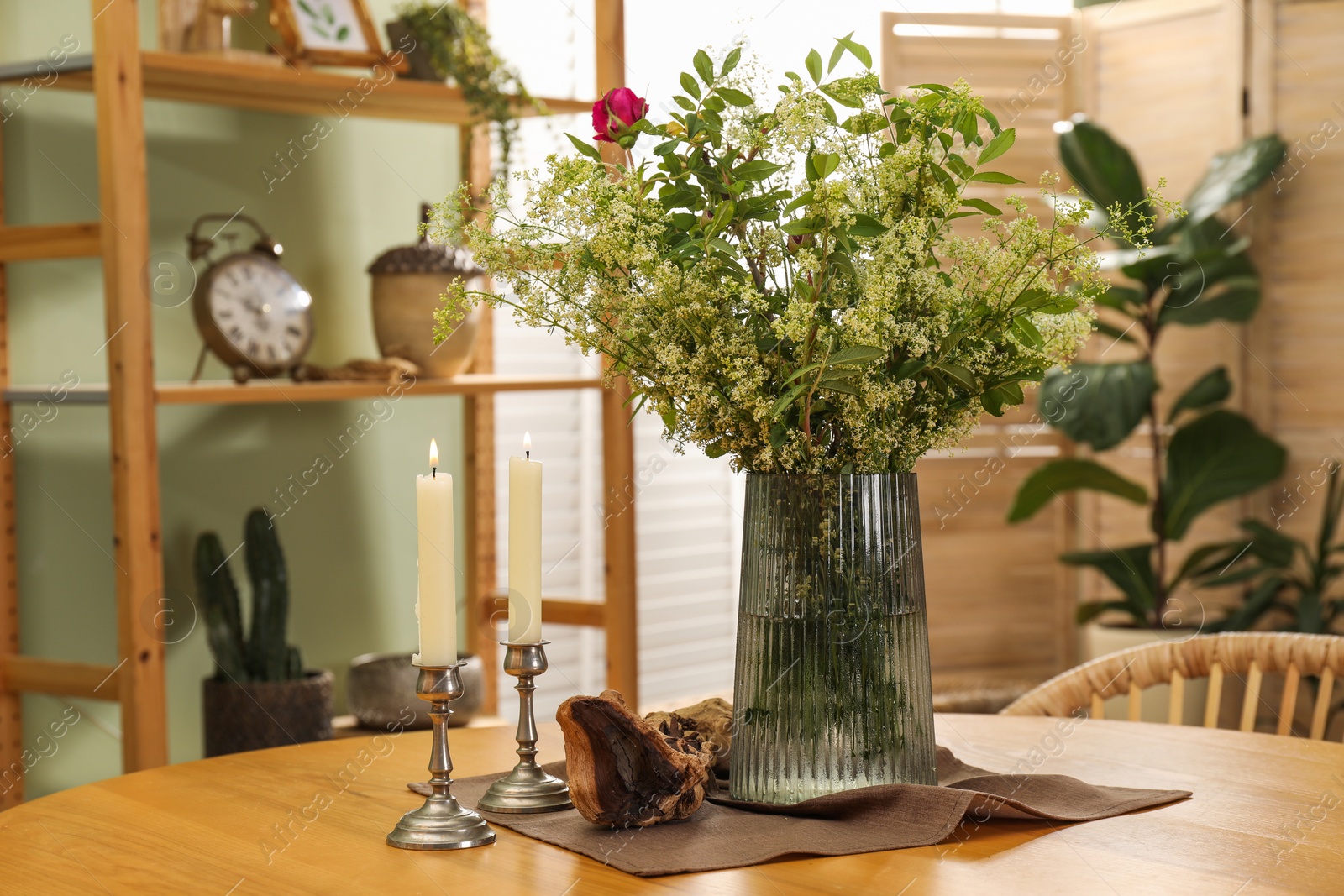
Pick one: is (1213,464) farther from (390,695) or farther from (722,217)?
(722,217)

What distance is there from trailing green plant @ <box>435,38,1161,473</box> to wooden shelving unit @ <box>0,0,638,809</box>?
1.15 meters

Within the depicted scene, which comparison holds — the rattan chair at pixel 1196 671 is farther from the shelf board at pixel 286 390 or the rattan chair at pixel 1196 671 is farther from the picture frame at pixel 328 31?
the picture frame at pixel 328 31

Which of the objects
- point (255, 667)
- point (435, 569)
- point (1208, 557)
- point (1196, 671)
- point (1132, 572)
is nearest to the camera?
point (435, 569)

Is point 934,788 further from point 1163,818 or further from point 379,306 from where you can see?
point 379,306

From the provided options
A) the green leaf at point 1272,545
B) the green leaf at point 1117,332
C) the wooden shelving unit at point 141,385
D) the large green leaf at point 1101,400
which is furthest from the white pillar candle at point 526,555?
the green leaf at point 1272,545

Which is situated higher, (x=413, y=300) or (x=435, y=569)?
(x=413, y=300)

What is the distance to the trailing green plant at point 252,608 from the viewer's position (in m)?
2.45

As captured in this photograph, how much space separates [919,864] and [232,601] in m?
1.68

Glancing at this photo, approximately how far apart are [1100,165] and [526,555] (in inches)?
104

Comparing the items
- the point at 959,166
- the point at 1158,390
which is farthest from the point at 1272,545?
the point at 959,166

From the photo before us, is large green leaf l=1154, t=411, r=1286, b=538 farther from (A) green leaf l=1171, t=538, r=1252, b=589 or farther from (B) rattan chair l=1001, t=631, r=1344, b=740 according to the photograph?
(B) rattan chair l=1001, t=631, r=1344, b=740

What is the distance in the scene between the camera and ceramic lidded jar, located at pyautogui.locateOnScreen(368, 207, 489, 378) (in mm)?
2596

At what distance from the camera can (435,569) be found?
3.42 feet

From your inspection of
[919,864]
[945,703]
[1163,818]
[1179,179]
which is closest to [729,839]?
[919,864]
